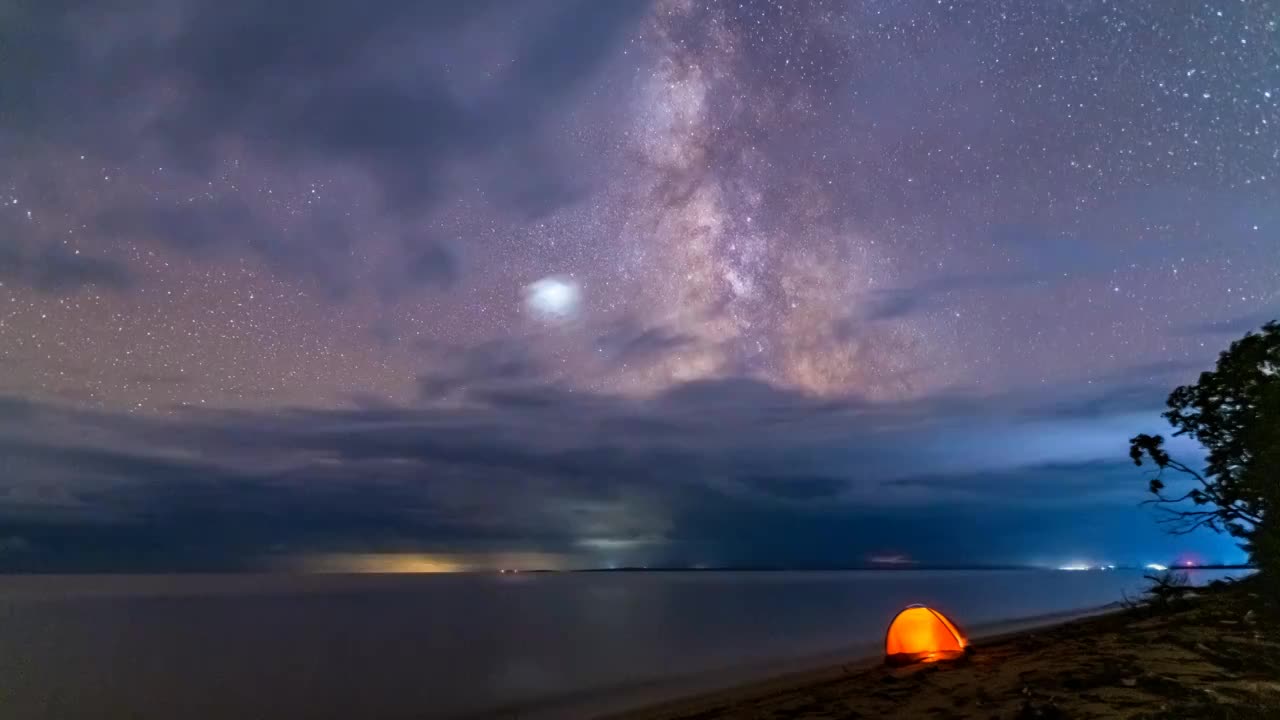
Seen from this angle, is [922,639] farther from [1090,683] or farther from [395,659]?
[395,659]

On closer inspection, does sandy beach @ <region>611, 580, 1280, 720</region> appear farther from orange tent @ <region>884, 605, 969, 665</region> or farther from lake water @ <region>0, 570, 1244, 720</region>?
lake water @ <region>0, 570, 1244, 720</region>

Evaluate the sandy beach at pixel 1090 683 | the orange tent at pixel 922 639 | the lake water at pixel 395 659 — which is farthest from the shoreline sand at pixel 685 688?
the orange tent at pixel 922 639

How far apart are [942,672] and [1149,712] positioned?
997cm

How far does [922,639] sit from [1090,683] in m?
11.9

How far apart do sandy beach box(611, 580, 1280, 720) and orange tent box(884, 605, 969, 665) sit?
73 cm

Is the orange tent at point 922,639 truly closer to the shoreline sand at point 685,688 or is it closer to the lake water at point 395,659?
the shoreline sand at point 685,688

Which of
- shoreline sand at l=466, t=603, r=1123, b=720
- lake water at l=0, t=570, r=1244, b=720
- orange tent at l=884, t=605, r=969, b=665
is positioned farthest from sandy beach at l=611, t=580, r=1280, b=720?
lake water at l=0, t=570, r=1244, b=720

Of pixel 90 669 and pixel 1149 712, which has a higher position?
pixel 1149 712

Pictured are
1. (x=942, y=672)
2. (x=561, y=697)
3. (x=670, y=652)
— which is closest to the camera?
(x=942, y=672)

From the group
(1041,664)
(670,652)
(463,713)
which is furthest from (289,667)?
(1041,664)

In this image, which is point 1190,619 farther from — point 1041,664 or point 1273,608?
point 1041,664

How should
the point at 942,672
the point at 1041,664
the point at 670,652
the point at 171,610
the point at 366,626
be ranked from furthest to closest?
the point at 171,610, the point at 366,626, the point at 670,652, the point at 942,672, the point at 1041,664

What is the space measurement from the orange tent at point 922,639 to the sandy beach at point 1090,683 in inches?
28.5

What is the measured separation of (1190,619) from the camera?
75.2ft
